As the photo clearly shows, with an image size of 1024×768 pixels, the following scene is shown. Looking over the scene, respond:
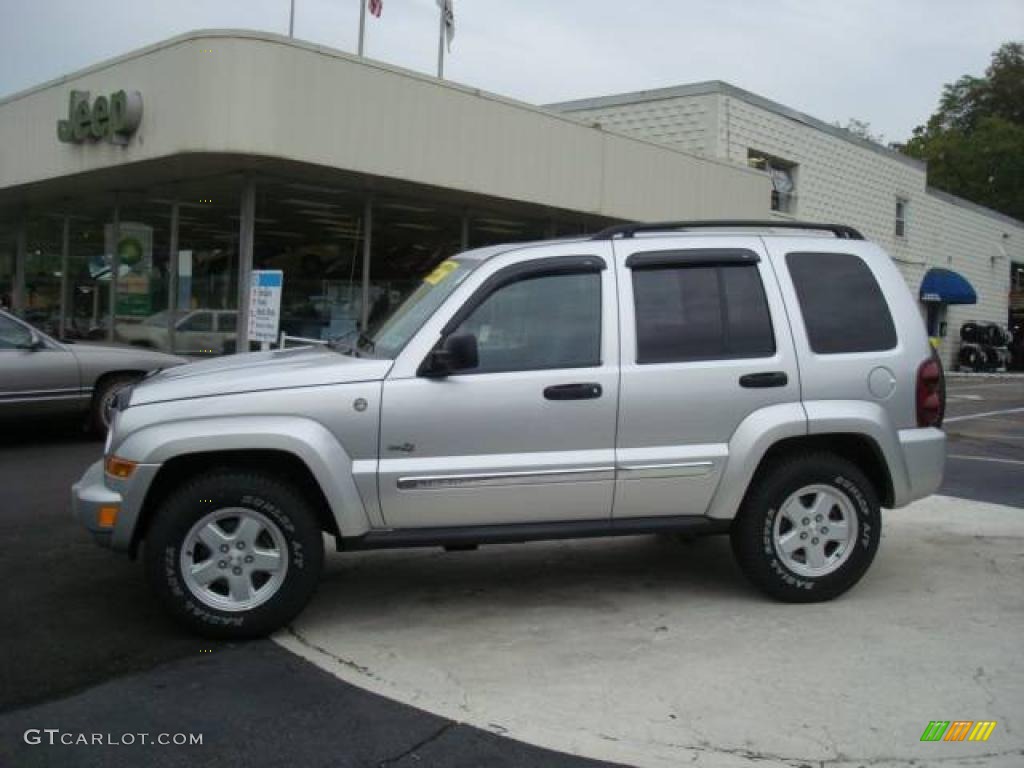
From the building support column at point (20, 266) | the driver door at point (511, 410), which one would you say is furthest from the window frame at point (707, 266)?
the building support column at point (20, 266)

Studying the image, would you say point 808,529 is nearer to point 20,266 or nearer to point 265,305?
point 265,305

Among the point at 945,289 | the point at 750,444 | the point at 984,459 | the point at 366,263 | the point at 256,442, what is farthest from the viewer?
the point at 945,289

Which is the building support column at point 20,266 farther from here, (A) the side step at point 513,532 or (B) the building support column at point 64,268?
(A) the side step at point 513,532

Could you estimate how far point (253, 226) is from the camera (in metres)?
14.1

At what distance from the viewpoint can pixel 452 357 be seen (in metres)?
4.70

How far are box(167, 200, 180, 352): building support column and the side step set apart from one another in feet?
38.9

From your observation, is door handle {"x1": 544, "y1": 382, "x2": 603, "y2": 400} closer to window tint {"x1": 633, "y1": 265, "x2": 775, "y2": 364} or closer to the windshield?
window tint {"x1": 633, "y1": 265, "x2": 775, "y2": 364}

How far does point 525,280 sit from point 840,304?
170 cm

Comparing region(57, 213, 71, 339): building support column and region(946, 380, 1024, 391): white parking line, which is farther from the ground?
region(57, 213, 71, 339): building support column

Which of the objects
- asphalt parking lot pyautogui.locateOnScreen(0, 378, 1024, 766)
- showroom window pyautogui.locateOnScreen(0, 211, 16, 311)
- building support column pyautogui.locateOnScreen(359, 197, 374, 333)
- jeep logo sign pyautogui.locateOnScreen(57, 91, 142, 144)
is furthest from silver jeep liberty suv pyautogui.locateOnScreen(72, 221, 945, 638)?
showroom window pyautogui.locateOnScreen(0, 211, 16, 311)

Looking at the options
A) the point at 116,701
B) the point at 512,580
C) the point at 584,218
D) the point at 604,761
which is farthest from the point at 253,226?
the point at 604,761

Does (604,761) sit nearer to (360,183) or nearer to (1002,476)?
(1002,476)

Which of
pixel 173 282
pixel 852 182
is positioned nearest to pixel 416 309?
pixel 173 282

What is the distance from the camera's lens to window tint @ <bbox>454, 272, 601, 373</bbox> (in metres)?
4.93
